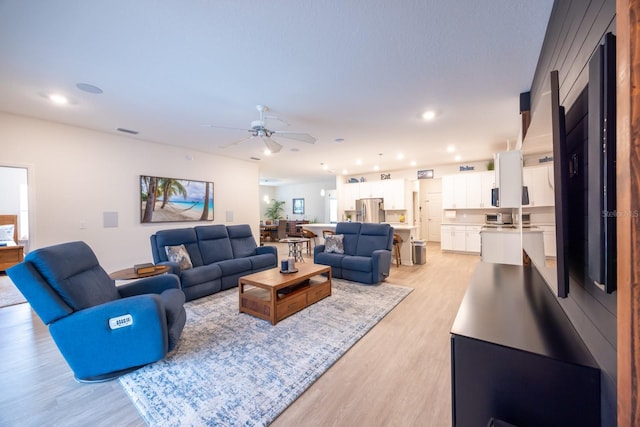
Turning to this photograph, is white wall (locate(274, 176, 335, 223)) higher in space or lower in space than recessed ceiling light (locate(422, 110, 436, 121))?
lower

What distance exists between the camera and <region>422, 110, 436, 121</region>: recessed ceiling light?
3.74 m

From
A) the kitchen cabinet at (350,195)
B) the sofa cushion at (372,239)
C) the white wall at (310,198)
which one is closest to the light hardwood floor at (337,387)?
the sofa cushion at (372,239)

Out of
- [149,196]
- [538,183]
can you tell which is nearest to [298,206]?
[149,196]

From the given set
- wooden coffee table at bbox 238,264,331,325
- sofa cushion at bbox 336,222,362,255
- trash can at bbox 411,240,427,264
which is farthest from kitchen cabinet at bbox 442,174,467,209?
wooden coffee table at bbox 238,264,331,325

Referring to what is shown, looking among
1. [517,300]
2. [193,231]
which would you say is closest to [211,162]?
[193,231]

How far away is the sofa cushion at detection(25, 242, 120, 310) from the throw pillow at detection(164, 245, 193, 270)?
1.19 m

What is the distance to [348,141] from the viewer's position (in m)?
5.20

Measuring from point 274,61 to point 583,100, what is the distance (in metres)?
2.31

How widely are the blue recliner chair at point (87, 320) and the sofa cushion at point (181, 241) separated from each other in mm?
1720

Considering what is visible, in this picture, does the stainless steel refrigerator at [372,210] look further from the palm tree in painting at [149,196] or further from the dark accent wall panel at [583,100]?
the dark accent wall panel at [583,100]

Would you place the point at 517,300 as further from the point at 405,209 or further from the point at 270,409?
the point at 405,209

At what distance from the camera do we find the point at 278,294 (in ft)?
10.7

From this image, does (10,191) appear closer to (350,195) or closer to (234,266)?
(234,266)

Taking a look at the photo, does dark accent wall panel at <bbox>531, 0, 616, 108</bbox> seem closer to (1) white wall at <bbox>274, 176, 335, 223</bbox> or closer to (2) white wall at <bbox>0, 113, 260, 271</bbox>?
(2) white wall at <bbox>0, 113, 260, 271</bbox>
